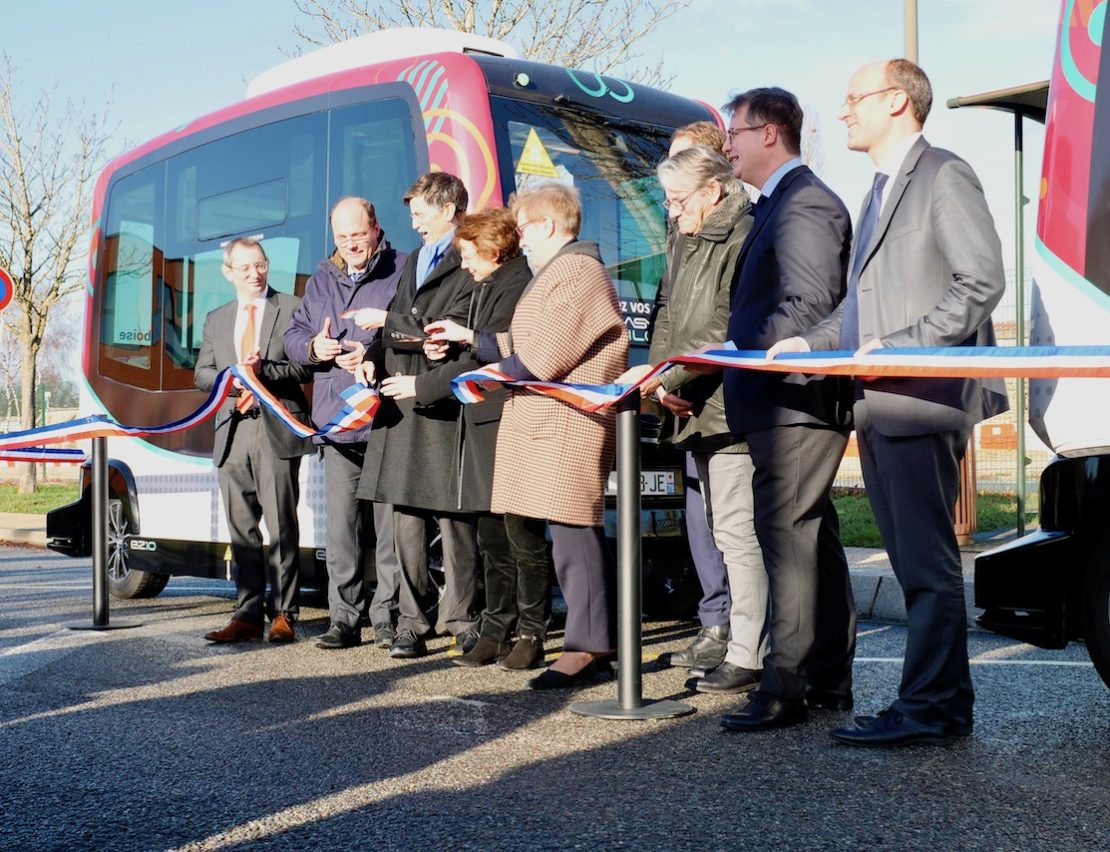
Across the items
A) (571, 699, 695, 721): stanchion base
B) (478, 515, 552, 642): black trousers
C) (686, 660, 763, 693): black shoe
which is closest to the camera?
(571, 699, 695, 721): stanchion base

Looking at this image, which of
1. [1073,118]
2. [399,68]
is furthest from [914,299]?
[399,68]

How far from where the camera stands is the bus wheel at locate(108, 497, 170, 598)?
29.3ft

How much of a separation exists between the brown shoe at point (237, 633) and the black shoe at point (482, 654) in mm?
1345

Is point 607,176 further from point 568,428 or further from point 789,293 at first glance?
point 789,293

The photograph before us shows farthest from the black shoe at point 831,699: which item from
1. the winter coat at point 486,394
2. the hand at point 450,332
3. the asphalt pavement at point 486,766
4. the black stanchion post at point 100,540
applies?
the black stanchion post at point 100,540

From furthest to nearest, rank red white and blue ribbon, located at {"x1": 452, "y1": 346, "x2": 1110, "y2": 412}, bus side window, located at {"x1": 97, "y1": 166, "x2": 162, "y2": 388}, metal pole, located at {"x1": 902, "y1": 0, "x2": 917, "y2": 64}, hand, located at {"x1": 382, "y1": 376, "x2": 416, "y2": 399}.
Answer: metal pole, located at {"x1": 902, "y1": 0, "x2": 917, "y2": 64} → bus side window, located at {"x1": 97, "y1": 166, "x2": 162, "y2": 388} → hand, located at {"x1": 382, "y1": 376, "x2": 416, "y2": 399} → red white and blue ribbon, located at {"x1": 452, "y1": 346, "x2": 1110, "y2": 412}

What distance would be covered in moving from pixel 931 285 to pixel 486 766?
1.94m

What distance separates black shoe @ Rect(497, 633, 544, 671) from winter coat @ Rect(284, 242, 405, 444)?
137 centimetres

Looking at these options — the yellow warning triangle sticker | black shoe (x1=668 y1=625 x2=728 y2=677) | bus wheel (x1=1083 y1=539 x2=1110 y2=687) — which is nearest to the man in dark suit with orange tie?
the yellow warning triangle sticker

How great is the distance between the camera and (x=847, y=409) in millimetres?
4520

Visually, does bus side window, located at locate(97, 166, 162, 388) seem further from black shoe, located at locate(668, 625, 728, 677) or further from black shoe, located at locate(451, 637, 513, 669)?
black shoe, located at locate(668, 625, 728, 677)

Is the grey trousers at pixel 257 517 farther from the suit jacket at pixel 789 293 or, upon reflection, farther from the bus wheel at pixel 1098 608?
the bus wheel at pixel 1098 608

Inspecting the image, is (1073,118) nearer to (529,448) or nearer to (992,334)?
(992,334)

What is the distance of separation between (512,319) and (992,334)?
202 centimetres
